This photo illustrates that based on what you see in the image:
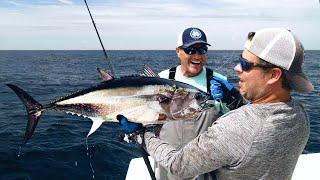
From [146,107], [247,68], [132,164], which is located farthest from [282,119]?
[132,164]

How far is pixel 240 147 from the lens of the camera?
8.20ft

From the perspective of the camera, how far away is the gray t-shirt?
2490mm

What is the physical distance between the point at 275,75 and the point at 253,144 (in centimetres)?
49

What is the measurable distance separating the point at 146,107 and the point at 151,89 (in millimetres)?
190

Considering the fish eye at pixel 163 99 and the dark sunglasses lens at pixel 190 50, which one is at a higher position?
the dark sunglasses lens at pixel 190 50

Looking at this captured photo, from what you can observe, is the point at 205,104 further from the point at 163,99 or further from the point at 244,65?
the point at 244,65

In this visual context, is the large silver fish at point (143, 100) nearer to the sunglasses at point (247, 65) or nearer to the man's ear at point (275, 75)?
the sunglasses at point (247, 65)

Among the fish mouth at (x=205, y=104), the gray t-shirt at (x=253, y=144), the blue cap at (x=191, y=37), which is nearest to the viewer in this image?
the gray t-shirt at (x=253, y=144)

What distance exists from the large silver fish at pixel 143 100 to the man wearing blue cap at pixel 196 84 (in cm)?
67

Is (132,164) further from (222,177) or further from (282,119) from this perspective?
(282,119)

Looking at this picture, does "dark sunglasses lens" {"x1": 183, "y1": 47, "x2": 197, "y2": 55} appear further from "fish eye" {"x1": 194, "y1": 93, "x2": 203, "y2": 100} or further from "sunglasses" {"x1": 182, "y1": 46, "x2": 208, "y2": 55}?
"fish eye" {"x1": 194, "y1": 93, "x2": 203, "y2": 100}

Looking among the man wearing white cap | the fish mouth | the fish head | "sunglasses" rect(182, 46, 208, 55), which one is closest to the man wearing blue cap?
"sunglasses" rect(182, 46, 208, 55)

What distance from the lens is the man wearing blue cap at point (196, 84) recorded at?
171 inches

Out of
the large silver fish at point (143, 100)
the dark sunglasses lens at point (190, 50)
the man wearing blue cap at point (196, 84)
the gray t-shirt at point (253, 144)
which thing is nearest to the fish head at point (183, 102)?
the large silver fish at point (143, 100)
